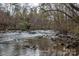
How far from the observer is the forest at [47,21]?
4.68ft

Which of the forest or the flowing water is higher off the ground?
the forest

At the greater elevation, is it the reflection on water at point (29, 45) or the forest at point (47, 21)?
the forest at point (47, 21)

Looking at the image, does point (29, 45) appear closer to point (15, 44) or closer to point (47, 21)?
point (15, 44)

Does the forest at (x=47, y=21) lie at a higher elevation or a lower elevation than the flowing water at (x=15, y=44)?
higher

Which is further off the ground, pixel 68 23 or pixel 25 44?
pixel 68 23

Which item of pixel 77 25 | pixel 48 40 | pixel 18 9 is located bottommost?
pixel 48 40

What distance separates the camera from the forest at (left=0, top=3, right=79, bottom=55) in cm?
143

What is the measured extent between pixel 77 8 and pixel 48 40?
377mm

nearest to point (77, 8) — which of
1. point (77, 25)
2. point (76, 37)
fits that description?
point (77, 25)

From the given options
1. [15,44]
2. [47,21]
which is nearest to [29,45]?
[15,44]

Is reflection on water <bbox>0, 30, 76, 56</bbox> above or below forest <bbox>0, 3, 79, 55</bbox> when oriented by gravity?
below

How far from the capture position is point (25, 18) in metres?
1.44

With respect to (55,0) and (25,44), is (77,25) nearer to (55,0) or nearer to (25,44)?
(55,0)

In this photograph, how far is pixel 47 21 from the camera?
1433 millimetres
